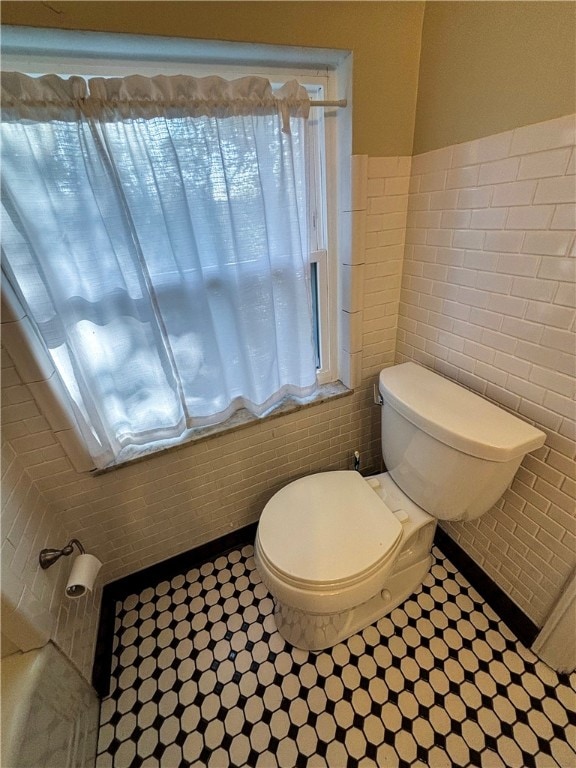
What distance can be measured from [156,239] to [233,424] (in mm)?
632

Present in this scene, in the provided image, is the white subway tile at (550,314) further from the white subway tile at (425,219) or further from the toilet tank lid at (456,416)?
the white subway tile at (425,219)

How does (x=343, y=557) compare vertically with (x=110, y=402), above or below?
below

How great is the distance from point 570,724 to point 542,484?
0.70m

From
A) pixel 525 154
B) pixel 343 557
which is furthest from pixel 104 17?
pixel 343 557

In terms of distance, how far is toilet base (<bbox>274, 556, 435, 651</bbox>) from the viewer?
1.04 meters

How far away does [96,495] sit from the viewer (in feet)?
3.46

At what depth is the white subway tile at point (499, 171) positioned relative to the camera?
2.58 ft

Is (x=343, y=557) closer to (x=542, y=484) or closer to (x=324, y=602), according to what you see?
(x=324, y=602)

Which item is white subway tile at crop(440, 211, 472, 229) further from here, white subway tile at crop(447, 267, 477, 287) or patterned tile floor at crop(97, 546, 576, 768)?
patterned tile floor at crop(97, 546, 576, 768)

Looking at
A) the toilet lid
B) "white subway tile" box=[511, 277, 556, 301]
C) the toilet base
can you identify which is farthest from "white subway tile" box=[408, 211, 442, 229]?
the toilet base

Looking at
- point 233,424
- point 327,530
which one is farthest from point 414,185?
point 327,530

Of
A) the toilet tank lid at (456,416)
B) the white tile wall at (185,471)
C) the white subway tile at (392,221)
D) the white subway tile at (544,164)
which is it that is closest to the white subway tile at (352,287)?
the white tile wall at (185,471)

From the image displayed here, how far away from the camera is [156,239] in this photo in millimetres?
882

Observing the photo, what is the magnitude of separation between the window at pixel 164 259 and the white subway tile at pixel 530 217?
1.78 feet
